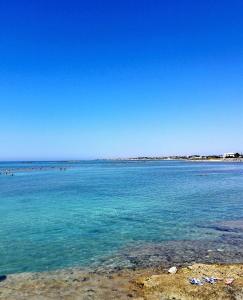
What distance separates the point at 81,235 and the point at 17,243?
3.84 metres

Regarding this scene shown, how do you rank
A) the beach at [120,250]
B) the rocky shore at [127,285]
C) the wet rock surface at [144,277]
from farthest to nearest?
the beach at [120,250] < the wet rock surface at [144,277] < the rocky shore at [127,285]

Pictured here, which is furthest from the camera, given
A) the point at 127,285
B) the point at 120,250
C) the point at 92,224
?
the point at 92,224

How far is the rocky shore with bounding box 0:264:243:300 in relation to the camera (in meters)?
12.0

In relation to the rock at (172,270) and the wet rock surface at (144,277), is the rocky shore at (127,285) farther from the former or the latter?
the rock at (172,270)

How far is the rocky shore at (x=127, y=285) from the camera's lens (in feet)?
39.4

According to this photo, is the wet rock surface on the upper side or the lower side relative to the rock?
lower

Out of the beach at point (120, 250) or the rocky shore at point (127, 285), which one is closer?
the rocky shore at point (127, 285)

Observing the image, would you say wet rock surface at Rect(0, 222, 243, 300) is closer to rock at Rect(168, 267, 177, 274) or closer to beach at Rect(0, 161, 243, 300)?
beach at Rect(0, 161, 243, 300)

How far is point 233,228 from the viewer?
22391 mm

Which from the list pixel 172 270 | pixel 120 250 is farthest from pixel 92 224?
pixel 172 270

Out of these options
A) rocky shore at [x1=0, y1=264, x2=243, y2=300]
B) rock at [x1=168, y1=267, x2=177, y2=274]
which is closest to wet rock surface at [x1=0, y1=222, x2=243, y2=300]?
rocky shore at [x1=0, y1=264, x2=243, y2=300]

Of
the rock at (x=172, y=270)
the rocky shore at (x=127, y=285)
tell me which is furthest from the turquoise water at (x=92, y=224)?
the rock at (x=172, y=270)

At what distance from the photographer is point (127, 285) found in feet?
43.0

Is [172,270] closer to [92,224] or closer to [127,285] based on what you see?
[127,285]
